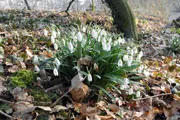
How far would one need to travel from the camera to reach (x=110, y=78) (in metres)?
2.47

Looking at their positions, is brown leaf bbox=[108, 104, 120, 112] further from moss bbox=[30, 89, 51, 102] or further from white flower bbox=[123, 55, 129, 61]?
moss bbox=[30, 89, 51, 102]

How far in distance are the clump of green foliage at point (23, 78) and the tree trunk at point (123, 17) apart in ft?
12.2

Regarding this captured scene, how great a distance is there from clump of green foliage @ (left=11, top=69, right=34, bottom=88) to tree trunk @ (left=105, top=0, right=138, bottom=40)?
372 cm

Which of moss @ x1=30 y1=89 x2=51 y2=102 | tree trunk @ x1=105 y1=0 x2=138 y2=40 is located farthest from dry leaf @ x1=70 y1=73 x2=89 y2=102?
tree trunk @ x1=105 y1=0 x2=138 y2=40

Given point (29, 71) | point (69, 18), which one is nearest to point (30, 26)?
point (69, 18)

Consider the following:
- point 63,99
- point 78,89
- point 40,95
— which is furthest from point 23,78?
point 78,89

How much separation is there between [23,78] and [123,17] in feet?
12.6

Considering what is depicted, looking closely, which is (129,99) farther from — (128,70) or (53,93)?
(53,93)

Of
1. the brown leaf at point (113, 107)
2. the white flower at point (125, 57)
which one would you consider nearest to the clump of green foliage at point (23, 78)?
the brown leaf at point (113, 107)

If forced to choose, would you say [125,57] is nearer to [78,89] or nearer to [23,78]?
[78,89]

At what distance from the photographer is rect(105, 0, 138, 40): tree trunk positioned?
5.91m

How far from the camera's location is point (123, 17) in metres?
5.96

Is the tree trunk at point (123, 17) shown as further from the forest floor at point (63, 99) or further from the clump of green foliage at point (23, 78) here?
the clump of green foliage at point (23, 78)

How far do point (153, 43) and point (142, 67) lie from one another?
11.0ft
